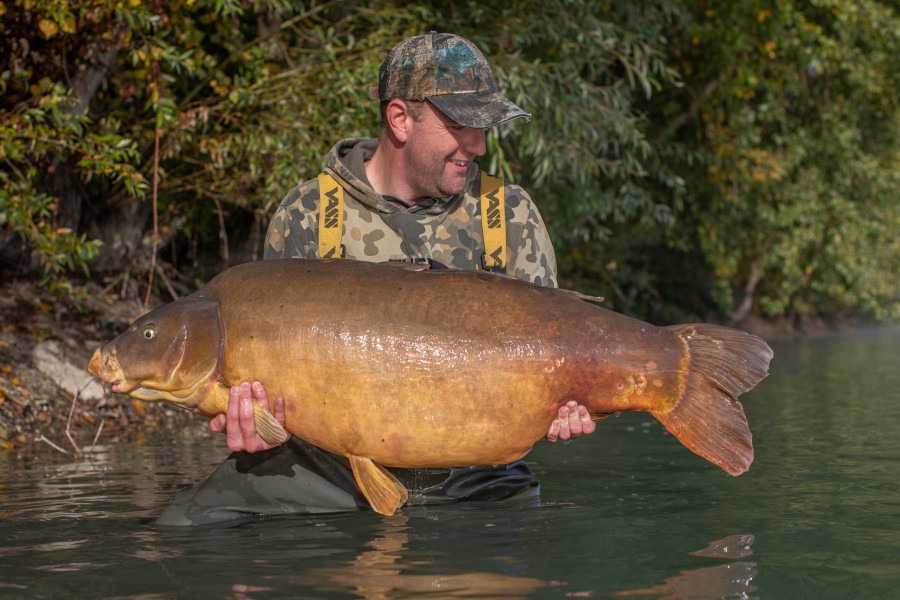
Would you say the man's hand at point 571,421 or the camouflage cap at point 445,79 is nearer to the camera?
the man's hand at point 571,421

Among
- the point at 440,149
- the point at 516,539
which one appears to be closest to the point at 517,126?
the point at 440,149

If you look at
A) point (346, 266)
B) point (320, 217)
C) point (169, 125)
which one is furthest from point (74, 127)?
point (346, 266)

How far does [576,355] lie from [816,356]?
44.1 ft

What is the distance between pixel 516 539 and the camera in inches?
157

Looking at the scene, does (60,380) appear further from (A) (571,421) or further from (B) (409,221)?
(A) (571,421)

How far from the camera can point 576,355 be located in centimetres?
376

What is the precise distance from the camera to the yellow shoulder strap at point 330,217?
4.55 metres

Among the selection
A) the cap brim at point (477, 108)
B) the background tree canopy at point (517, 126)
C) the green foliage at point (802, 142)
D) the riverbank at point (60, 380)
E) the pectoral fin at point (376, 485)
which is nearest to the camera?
the pectoral fin at point (376, 485)

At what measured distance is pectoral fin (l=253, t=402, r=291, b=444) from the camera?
3775mm

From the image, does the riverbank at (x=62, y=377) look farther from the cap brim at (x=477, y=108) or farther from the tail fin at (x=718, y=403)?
the tail fin at (x=718, y=403)

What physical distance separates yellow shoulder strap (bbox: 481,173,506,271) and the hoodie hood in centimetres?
10

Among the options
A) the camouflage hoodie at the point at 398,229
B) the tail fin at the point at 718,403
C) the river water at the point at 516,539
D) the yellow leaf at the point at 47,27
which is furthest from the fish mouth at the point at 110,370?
the yellow leaf at the point at 47,27

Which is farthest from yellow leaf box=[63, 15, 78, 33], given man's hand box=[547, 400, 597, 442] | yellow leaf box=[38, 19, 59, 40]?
man's hand box=[547, 400, 597, 442]

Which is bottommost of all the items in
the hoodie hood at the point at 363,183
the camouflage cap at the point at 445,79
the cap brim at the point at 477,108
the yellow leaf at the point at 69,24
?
the hoodie hood at the point at 363,183
